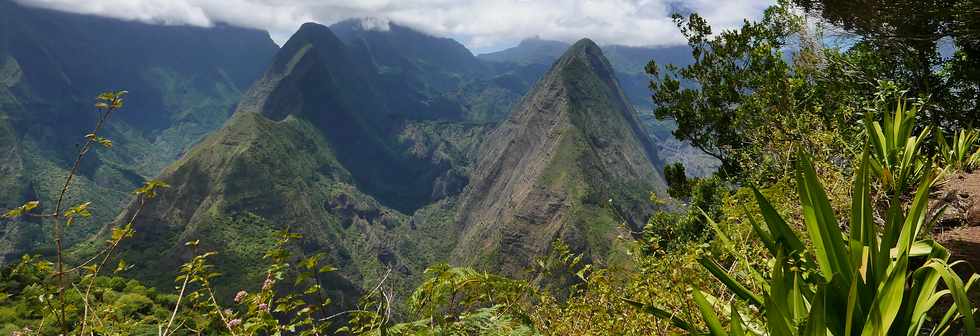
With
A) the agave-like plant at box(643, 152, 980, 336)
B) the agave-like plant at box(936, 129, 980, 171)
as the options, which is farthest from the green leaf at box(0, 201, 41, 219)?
the agave-like plant at box(936, 129, 980, 171)

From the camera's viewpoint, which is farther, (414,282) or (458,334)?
(414,282)

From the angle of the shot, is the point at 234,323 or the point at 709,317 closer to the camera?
the point at 709,317

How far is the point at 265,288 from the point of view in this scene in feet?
12.3

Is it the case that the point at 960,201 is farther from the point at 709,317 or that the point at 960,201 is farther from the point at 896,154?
the point at 709,317

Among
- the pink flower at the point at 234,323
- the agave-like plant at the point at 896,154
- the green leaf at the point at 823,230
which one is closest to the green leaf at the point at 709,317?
the green leaf at the point at 823,230

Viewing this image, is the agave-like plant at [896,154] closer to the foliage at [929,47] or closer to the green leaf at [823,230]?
the green leaf at [823,230]

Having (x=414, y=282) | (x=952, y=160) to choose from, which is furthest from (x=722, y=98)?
(x=414, y=282)

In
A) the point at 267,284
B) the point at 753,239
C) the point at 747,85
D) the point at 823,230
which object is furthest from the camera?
the point at 747,85

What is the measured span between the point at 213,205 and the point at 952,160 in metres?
163

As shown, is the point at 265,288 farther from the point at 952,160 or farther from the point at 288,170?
Result: the point at 288,170

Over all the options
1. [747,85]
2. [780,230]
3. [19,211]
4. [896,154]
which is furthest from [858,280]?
[747,85]

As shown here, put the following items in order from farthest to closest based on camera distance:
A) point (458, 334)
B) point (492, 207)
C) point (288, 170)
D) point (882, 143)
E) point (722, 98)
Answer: point (492, 207) < point (288, 170) < point (722, 98) < point (882, 143) < point (458, 334)

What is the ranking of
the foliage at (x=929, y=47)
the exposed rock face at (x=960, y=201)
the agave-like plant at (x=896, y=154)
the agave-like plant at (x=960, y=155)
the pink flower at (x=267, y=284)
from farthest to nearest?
the foliage at (x=929, y=47), the agave-like plant at (x=960, y=155), the agave-like plant at (x=896, y=154), the exposed rock face at (x=960, y=201), the pink flower at (x=267, y=284)

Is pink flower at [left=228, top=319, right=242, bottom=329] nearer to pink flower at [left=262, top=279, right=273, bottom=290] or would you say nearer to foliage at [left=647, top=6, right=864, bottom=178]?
pink flower at [left=262, top=279, right=273, bottom=290]
